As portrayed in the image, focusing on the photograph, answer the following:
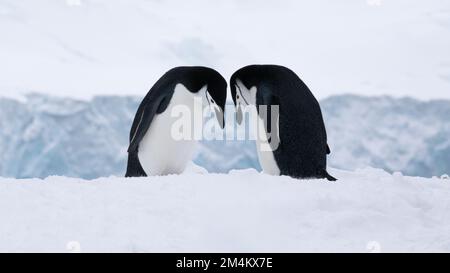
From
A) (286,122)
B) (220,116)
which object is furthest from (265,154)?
(220,116)

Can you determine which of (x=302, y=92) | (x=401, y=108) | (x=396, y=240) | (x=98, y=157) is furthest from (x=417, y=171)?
(x=396, y=240)

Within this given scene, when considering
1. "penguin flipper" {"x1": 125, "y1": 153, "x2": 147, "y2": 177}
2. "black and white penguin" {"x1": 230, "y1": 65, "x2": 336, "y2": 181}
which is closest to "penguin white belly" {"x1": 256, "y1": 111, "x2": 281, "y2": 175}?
"black and white penguin" {"x1": 230, "y1": 65, "x2": 336, "y2": 181}

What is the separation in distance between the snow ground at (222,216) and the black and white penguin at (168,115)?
691 mm

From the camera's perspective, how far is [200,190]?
2.34m

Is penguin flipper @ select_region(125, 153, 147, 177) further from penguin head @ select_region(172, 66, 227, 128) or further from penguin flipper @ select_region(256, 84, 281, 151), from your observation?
penguin flipper @ select_region(256, 84, 281, 151)

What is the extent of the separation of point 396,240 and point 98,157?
13.1 m

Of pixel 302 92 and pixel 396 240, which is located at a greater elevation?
pixel 302 92

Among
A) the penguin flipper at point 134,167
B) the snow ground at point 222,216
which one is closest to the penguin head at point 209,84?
the penguin flipper at point 134,167

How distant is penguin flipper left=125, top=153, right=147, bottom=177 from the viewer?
335cm

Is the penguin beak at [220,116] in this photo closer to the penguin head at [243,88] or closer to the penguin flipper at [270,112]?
the penguin head at [243,88]

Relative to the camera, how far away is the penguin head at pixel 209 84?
318 cm

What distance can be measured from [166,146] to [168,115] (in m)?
0.17
